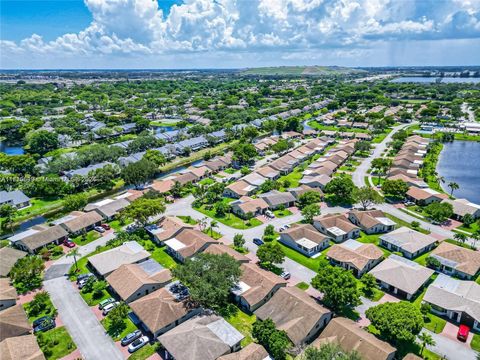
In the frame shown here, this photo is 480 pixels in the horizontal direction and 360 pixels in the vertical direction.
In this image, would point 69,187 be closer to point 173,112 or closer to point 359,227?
point 359,227

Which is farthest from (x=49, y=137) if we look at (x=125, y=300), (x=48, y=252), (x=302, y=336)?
(x=302, y=336)

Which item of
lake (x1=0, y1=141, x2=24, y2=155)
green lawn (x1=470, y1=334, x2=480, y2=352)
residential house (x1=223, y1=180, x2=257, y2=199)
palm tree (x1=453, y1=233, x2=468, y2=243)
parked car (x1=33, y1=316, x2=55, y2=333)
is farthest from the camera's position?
lake (x1=0, y1=141, x2=24, y2=155)

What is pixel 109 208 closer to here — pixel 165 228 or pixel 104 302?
pixel 165 228

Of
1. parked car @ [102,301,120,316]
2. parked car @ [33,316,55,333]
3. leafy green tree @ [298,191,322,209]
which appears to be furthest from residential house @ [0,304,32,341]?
leafy green tree @ [298,191,322,209]

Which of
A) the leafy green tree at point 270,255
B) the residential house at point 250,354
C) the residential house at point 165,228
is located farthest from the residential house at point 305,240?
the residential house at point 250,354

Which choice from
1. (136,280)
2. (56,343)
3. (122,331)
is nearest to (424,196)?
(136,280)

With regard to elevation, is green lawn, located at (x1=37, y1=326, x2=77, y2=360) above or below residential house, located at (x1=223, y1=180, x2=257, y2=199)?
below

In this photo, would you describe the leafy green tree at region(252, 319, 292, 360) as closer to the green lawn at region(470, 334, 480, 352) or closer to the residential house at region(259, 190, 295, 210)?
the green lawn at region(470, 334, 480, 352)
